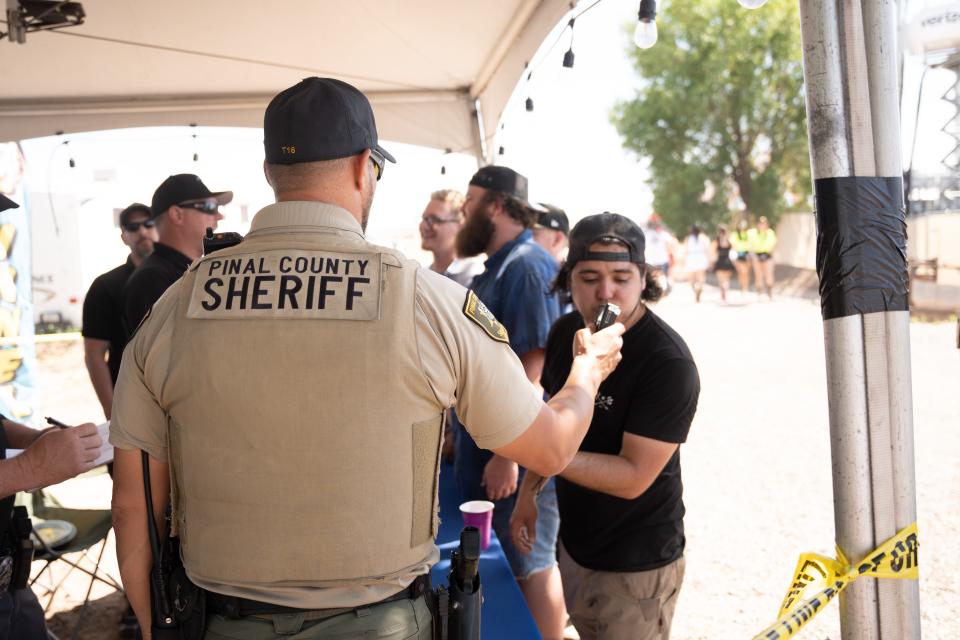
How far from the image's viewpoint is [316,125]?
131 centimetres

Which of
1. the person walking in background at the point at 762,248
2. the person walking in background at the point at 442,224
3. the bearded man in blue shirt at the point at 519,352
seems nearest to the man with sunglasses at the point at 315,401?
the bearded man in blue shirt at the point at 519,352

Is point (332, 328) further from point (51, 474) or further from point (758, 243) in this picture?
point (758, 243)

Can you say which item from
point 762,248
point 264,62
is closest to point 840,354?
point 264,62

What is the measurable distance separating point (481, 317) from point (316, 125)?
445 millimetres

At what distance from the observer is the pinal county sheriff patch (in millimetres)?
1290

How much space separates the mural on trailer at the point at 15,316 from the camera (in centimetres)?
755

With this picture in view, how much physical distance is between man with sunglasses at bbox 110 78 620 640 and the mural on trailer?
737cm

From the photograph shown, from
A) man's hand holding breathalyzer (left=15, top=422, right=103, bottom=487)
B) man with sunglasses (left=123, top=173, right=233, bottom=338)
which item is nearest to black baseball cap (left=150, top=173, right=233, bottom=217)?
man with sunglasses (left=123, top=173, right=233, bottom=338)

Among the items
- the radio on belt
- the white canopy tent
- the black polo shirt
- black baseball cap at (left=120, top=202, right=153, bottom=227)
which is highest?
the white canopy tent

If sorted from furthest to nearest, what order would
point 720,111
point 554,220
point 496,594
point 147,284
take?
point 720,111
point 554,220
point 147,284
point 496,594

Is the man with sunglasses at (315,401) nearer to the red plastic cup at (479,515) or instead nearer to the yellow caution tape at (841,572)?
the yellow caution tape at (841,572)

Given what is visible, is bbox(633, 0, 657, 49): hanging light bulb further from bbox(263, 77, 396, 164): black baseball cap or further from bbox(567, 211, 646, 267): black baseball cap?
bbox(263, 77, 396, 164): black baseball cap

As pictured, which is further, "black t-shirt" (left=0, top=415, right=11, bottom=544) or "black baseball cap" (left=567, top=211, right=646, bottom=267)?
"black baseball cap" (left=567, top=211, right=646, bottom=267)

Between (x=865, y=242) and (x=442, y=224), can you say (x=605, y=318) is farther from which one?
(x=442, y=224)
